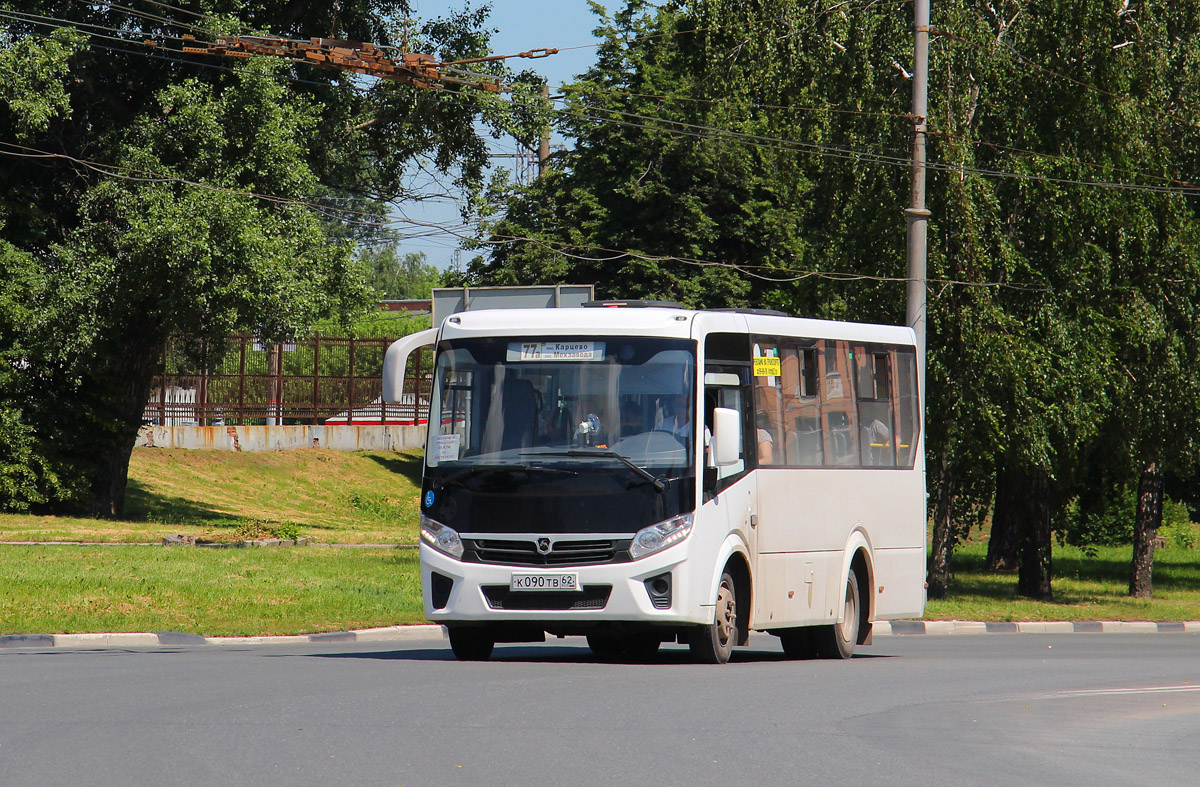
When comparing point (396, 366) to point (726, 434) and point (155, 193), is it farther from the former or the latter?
point (155, 193)

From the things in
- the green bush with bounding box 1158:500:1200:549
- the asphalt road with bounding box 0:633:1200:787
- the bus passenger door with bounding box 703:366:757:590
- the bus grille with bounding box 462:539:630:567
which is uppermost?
the bus passenger door with bounding box 703:366:757:590

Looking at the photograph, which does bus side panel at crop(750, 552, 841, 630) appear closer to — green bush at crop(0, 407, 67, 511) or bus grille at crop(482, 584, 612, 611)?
bus grille at crop(482, 584, 612, 611)

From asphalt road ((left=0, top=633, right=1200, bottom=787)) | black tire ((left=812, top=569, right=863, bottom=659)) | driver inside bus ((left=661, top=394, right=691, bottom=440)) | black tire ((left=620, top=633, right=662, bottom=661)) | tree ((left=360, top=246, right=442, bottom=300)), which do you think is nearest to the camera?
asphalt road ((left=0, top=633, right=1200, bottom=787))

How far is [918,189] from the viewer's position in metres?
23.9

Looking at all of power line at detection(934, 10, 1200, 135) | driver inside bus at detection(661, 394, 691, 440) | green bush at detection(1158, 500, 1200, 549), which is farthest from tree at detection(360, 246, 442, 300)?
driver inside bus at detection(661, 394, 691, 440)

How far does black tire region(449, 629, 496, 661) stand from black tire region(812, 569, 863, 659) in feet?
11.3

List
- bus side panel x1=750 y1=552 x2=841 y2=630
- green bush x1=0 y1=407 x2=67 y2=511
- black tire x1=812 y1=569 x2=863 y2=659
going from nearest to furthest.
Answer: bus side panel x1=750 y1=552 x2=841 y2=630 → black tire x1=812 y1=569 x2=863 y2=659 → green bush x1=0 y1=407 x2=67 y2=511

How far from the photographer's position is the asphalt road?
303 inches

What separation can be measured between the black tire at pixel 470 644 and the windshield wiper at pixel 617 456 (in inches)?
71.6

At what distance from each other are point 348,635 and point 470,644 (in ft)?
12.8

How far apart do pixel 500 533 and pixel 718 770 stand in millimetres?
5415

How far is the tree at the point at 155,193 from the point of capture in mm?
27953

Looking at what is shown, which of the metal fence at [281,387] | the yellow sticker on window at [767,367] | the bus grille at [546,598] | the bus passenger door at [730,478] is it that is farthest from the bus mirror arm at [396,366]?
the metal fence at [281,387]

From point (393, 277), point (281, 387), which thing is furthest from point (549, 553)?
point (393, 277)
